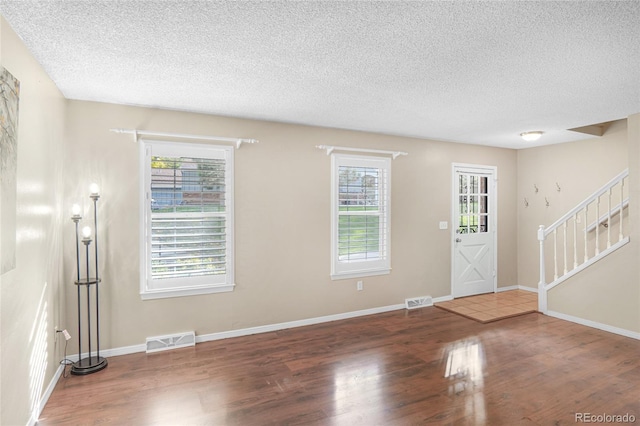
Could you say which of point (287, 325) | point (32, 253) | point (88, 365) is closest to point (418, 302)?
point (287, 325)

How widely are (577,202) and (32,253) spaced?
6.72 metres

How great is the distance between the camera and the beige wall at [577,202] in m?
4.07

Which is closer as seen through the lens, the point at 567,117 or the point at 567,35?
the point at 567,35

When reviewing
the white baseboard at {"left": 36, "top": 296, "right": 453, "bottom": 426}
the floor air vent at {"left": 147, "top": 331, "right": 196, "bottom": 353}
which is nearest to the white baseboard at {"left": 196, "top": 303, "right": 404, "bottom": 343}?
the white baseboard at {"left": 36, "top": 296, "right": 453, "bottom": 426}

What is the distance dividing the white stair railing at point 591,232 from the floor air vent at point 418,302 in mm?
1483

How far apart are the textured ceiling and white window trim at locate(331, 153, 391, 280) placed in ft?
3.00

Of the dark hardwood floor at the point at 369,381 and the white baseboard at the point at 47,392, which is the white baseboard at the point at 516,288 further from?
the white baseboard at the point at 47,392

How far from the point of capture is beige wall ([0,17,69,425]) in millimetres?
2072

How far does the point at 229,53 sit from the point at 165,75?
72 centimetres

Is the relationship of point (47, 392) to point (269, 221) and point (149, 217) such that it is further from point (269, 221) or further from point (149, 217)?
point (269, 221)

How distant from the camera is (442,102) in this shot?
3.55 m

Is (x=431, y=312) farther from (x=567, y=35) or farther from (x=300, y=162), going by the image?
(x=567, y=35)

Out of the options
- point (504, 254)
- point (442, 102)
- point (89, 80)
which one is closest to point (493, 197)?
point (504, 254)

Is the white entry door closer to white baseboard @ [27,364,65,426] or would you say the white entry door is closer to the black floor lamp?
the black floor lamp
